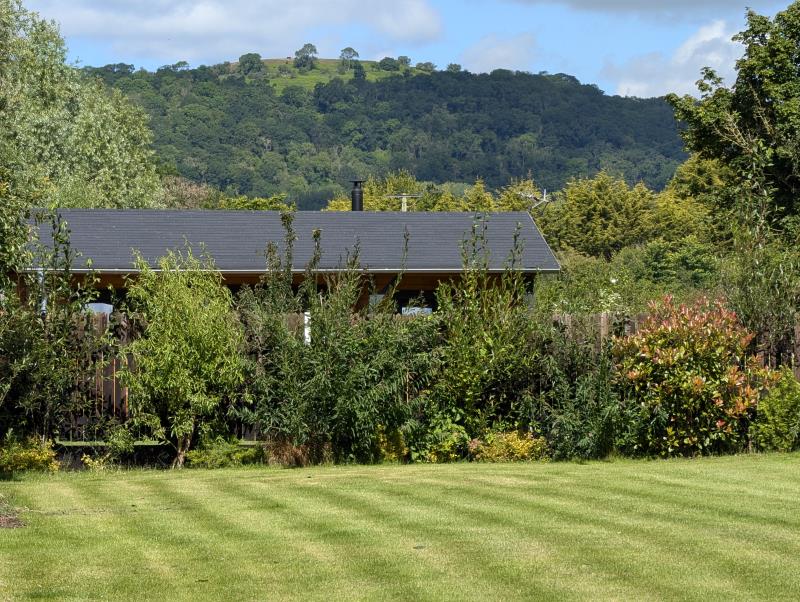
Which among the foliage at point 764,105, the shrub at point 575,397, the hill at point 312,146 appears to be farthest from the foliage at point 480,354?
the hill at point 312,146

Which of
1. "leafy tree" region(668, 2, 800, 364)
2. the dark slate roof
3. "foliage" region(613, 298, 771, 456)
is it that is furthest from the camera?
"leafy tree" region(668, 2, 800, 364)

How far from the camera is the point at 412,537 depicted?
9.51 meters

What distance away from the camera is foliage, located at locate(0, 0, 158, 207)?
44406mm

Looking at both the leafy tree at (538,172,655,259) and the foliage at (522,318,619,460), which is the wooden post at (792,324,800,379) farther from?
the leafy tree at (538,172,655,259)

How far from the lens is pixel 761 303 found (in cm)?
1627

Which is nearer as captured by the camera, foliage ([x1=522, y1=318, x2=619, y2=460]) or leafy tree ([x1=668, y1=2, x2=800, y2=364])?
foliage ([x1=522, y1=318, x2=619, y2=460])

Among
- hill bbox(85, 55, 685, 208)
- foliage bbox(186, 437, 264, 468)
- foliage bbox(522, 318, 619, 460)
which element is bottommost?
foliage bbox(186, 437, 264, 468)

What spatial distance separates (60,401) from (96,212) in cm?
1288

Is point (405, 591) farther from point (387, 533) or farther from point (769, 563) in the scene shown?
point (769, 563)

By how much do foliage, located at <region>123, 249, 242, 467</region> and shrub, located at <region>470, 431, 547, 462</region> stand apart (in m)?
3.27

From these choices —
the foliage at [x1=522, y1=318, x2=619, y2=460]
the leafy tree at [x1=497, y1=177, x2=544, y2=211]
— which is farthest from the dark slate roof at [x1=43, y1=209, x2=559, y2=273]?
the leafy tree at [x1=497, y1=177, x2=544, y2=211]

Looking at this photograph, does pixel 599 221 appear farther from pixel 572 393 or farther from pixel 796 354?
pixel 572 393

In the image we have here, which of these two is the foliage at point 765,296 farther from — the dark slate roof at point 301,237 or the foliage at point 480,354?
the dark slate roof at point 301,237

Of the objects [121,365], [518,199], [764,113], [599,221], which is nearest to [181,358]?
[121,365]
